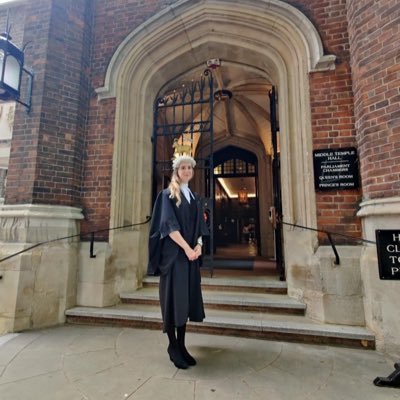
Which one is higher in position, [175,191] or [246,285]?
[175,191]

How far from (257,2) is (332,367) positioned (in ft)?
14.4

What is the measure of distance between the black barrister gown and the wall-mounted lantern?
2.56 meters

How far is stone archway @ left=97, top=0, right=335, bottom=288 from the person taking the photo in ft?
10.7

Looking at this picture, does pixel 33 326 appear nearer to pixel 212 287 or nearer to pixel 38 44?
pixel 212 287

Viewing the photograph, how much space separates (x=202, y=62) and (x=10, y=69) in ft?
9.27

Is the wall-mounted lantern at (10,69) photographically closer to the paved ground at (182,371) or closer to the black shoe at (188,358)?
the paved ground at (182,371)

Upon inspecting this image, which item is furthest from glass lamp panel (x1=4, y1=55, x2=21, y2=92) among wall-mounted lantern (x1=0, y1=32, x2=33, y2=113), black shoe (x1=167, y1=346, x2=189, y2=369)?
black shoe (x1=167, y1=346, x2=189, y2=369)

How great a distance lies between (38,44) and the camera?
3.61m

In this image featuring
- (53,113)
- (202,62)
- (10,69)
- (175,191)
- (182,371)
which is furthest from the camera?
(202,62)

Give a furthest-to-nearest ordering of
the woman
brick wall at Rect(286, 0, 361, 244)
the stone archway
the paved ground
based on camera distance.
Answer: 1. the stone archway
2. brick wall at Rect(286, 0, 361, 244)
3. the woman
4. the paved ground

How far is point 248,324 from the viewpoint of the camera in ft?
8.86

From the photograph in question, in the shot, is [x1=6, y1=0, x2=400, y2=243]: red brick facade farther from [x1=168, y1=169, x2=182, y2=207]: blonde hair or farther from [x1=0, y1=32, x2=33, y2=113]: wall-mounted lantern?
[x1=168, y1=169, x2=182, y2=207]: blonde hair

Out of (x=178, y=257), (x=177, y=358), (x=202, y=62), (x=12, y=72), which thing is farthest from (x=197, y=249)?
(x=202, y=62)

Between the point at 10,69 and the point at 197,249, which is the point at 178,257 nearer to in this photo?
the point at 197,249
